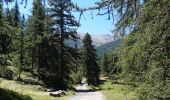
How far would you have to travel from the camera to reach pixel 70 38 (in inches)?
2064

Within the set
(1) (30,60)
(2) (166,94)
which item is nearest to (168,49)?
(2) (166,94)

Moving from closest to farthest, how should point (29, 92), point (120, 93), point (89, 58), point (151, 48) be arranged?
point (151, 48), point (29, 92), point (120, 93), point (89, 58)

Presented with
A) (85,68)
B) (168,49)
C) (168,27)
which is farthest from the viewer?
(85,68)

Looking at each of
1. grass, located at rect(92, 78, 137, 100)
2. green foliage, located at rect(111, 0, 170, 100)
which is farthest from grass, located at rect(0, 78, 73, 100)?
green foliage, located at rect(111, 0, 170, 100)

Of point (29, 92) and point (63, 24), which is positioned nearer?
point (29, 92)

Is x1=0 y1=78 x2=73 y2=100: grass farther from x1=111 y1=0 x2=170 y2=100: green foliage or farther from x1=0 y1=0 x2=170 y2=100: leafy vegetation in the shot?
x1=111 y1=0 x2=170 y2=100: green foliage

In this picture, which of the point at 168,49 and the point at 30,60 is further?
the point at 30,60

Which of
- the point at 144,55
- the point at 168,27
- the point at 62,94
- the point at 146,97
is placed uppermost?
the point at 168,27

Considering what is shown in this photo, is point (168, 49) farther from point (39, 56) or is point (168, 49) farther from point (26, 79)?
point (39, 56)

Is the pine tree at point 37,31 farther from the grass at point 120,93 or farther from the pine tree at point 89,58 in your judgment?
the pine tree at point 89,58

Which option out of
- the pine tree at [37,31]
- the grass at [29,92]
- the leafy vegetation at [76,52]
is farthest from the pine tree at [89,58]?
the grass at [29,92]

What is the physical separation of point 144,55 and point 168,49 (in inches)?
33.7

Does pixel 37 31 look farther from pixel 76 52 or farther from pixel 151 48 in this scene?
pixel 151 48

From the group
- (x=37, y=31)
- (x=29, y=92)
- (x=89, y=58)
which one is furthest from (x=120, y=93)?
(x=89, y=58)
